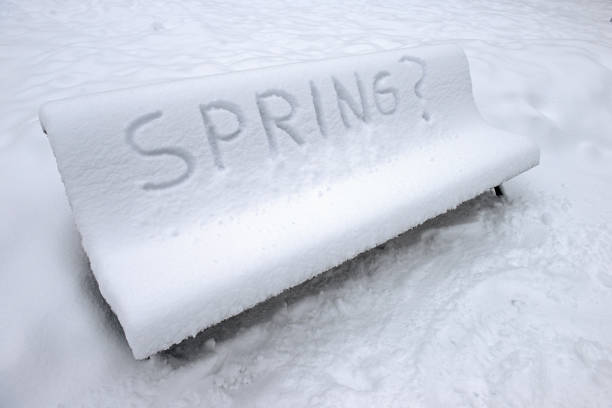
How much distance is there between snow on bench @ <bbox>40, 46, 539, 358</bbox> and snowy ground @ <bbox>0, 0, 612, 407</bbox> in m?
0.28

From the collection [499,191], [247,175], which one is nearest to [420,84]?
[499,191]

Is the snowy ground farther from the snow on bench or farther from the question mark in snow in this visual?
the question mark in snow

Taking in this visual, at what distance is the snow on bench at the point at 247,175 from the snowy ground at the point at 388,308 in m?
0.28

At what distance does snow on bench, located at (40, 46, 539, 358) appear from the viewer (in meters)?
1.13

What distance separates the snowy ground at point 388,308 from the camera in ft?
3.96

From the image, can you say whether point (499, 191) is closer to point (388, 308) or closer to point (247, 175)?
point (388, 308)

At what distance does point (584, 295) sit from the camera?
4.92 ft

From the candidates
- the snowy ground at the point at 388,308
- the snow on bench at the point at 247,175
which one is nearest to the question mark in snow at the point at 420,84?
the snow on bench at the point at 247,175

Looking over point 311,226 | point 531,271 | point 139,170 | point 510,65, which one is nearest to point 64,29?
point 139,170

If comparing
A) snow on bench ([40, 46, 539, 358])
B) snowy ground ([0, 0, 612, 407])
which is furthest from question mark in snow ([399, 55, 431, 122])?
snowy ground ([0, 0, 612, 407])

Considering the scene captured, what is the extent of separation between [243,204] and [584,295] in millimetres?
1428

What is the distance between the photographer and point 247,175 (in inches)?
56.2

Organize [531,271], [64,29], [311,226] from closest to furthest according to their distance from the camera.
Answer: [311,226] < [531,271] < [64,29]

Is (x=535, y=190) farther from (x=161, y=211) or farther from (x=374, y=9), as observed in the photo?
(x=374, y=9)
